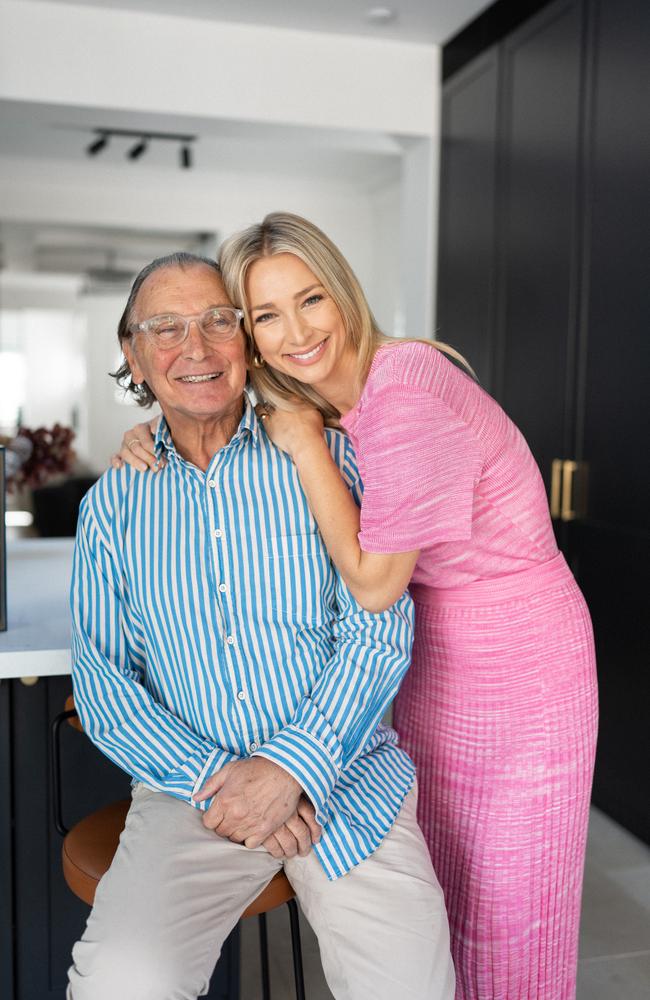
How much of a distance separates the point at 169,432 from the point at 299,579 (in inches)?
13.9

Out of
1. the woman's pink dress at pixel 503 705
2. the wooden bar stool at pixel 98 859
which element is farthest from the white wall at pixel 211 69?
the wooden bar stool at pixel 98 859

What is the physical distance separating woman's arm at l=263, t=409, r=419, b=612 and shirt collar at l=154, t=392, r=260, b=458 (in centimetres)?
3

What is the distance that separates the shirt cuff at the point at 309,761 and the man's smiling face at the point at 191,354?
0.55 m

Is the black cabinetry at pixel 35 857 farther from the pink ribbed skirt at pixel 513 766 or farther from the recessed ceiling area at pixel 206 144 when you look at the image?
the recessed ceiling area at pixel 206 144

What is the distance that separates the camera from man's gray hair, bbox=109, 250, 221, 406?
1.57 metres

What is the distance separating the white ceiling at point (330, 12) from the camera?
3.90 metres

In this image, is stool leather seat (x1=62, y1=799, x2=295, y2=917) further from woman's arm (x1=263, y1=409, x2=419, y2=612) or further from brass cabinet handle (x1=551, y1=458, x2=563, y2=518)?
brass cabinet handle (x1=551, y1=458, x2=563, y2=518)

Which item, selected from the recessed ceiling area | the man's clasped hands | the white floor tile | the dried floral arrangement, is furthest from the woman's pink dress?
the recessed ceiling area

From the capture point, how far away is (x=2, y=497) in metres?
1.72

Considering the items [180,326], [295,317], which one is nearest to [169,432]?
[180,326]

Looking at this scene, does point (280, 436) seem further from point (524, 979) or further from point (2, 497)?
point (524, 979)

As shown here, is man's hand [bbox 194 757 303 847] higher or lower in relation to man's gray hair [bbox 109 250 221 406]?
lower

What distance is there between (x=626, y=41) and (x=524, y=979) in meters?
2.65

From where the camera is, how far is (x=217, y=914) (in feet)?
4.15
